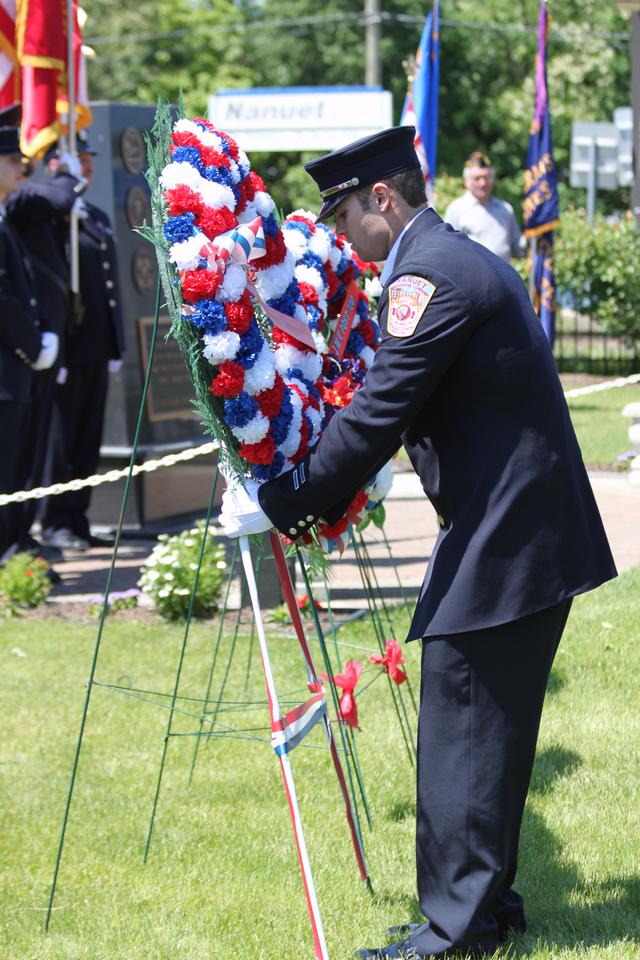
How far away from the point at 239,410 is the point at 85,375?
6260mm

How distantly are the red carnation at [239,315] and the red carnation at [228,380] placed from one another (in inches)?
3.5

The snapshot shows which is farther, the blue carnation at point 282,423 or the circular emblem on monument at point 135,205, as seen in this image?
the circular emblem on monument at point 135,205

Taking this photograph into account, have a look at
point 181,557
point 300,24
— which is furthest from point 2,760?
point 300,24

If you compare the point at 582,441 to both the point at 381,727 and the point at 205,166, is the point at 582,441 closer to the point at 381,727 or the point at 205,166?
the point at 381,727

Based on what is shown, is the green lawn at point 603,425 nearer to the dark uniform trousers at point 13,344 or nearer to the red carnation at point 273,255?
the dark uniform trousers at point 13,344

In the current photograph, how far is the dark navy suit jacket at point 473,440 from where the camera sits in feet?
11.0

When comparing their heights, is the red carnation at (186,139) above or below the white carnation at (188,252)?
above

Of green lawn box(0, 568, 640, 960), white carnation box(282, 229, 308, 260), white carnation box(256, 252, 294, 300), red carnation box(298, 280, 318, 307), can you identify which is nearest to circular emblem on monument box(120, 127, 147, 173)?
green lawn box(0, 568, 640, 960)

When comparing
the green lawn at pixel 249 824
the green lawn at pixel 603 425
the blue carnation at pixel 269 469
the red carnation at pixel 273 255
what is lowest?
the green lawn at pixel 603 425

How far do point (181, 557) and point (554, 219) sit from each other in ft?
30.2

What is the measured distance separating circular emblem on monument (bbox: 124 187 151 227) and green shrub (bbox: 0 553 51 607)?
3010mm

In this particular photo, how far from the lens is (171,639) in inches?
282

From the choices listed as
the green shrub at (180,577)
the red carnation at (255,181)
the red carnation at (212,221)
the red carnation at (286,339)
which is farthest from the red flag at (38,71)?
the red carnation at (212,221)

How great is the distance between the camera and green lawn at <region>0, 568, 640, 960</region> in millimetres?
3969
